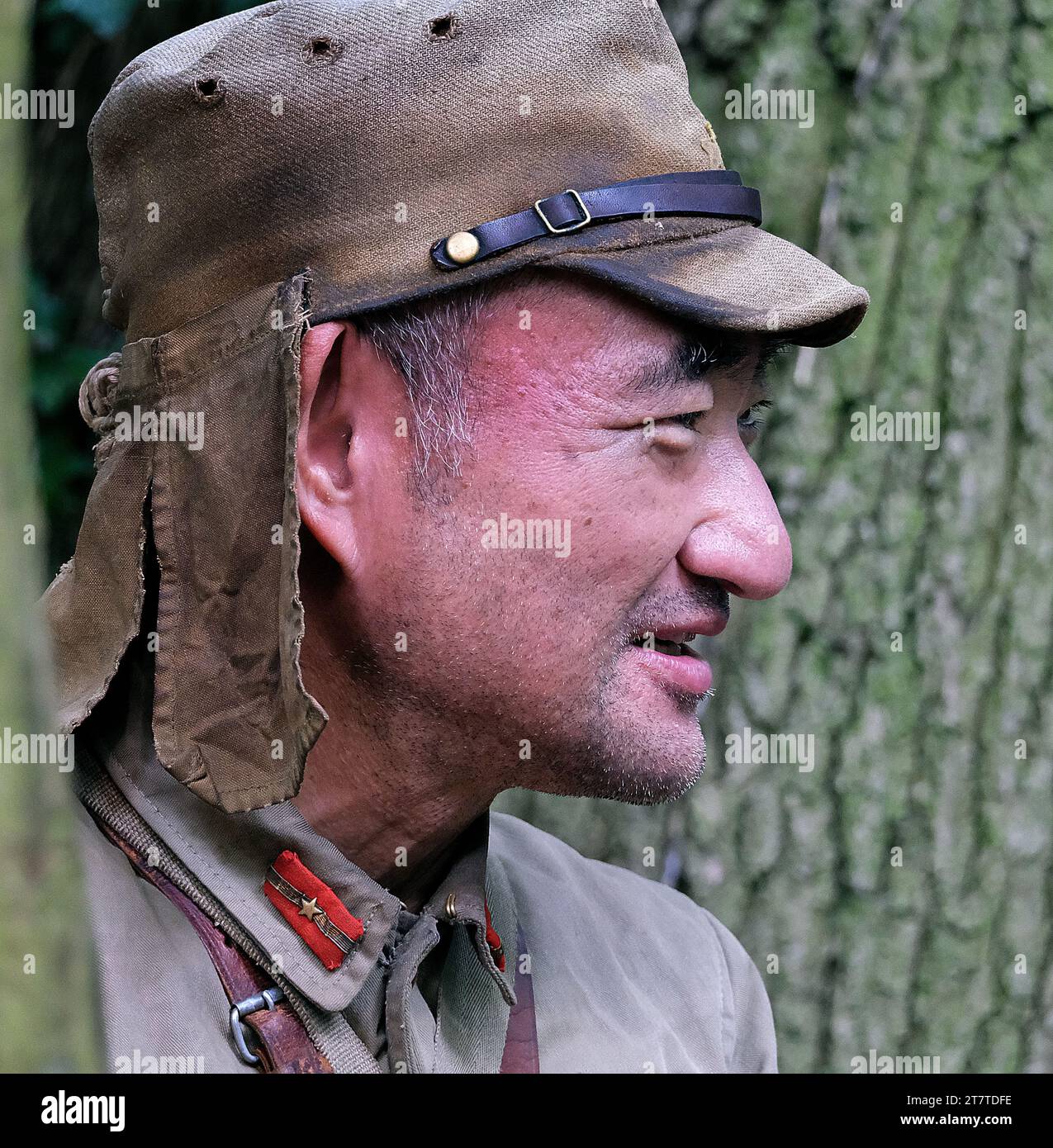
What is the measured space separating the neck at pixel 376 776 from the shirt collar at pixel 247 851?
6 cm

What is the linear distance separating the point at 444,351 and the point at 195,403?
1.08 ft

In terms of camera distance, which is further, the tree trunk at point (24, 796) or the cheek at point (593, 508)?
the cheek at point (593, 508)

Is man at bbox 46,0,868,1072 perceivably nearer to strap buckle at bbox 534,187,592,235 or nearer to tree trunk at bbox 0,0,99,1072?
strap buckle at bbox 534,187,592,235

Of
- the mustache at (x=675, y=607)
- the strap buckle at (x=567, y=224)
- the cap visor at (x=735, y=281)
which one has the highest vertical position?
the strap buckle at (x=567, y=224)

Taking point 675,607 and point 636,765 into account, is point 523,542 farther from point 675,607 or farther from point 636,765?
point 636,765

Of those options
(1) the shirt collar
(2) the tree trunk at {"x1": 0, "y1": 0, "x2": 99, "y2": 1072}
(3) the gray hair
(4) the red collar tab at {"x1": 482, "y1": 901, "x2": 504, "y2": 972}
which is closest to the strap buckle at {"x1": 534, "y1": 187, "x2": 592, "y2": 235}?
(3) the gray hair

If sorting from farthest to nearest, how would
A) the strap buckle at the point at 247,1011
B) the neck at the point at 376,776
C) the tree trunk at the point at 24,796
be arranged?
the neck at the point at 376,776 → the strap buckle at the point at 247,1011 → the tree trunk at the point at 24,796

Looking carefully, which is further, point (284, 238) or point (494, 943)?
point (494, 943)

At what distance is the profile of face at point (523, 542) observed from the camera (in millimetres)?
1813

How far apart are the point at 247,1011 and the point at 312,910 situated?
0.48 feet

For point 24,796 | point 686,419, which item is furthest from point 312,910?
point 24,796

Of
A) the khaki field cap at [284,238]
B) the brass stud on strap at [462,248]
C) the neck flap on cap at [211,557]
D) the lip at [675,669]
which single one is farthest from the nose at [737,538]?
the neck flap on cap at [211,557]

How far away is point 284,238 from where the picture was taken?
5.80 ft

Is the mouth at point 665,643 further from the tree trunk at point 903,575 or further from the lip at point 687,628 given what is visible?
the tree trunk at point 903,575
